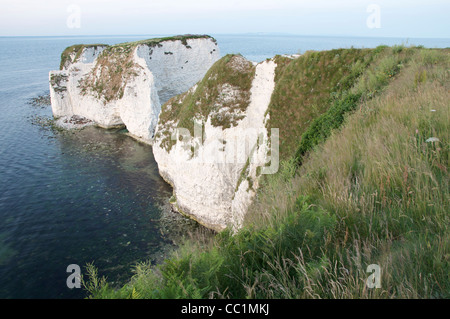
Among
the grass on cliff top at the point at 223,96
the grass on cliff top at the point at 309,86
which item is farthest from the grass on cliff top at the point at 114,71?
the grass on cliff top at the point at 309,86

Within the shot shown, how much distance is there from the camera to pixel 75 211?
2084cm

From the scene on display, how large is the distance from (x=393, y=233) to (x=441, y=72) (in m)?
8.98

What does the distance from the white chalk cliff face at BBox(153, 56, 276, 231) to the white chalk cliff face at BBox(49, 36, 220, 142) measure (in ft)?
52.3

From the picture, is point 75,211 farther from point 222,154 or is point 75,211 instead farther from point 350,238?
point 350,238

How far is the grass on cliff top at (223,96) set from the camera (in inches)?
826

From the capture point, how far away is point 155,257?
16.7 meters

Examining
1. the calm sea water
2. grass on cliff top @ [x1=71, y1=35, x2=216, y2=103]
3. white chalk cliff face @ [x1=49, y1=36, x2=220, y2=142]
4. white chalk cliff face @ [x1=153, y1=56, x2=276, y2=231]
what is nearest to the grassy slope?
the calm sea water

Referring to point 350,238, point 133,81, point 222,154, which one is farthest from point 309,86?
point 133,81

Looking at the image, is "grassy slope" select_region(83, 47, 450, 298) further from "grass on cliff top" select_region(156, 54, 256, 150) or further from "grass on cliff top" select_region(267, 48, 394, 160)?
"grass on cliff top" select_region(156, 54, 256, 150)

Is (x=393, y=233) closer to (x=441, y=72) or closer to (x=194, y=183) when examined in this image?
A: (x=441, y=72)

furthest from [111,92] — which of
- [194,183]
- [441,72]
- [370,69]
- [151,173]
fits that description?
[441,72]

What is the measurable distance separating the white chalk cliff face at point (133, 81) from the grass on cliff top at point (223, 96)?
14009 millimetres

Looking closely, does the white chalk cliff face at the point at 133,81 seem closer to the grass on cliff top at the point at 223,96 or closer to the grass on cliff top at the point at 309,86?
the grass on cliff top at the point at 223,96

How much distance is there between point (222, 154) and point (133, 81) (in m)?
22.4
